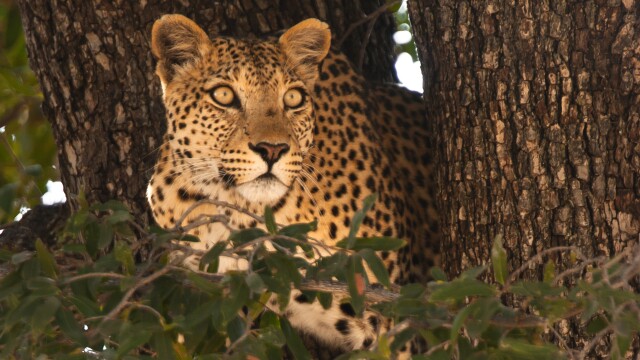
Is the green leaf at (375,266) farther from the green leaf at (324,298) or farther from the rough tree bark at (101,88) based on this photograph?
the rough tree bark at (101,88)

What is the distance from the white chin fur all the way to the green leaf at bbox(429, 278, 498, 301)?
188 centimetres

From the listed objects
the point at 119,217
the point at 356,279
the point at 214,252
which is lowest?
the point at 356,279

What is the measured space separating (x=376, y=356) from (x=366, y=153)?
234cm

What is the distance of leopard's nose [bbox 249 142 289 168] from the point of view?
16.3ft

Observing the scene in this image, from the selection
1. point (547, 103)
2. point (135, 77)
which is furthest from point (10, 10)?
point (547, 103)

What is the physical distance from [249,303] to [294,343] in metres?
0.39

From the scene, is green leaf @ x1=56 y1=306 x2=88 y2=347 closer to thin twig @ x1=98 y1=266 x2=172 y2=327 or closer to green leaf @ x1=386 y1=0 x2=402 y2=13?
thin twig @ x1=98 y1=266 x2=172 y2=327

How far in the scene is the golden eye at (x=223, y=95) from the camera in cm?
526

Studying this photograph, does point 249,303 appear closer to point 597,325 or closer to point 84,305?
point 84,305

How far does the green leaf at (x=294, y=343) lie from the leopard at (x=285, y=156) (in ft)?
4.20

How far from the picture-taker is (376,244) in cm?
358

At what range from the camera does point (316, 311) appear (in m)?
5.28

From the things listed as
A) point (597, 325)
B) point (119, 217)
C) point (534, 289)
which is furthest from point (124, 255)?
point (597, 325)

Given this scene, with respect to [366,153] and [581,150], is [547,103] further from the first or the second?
[366,153]
